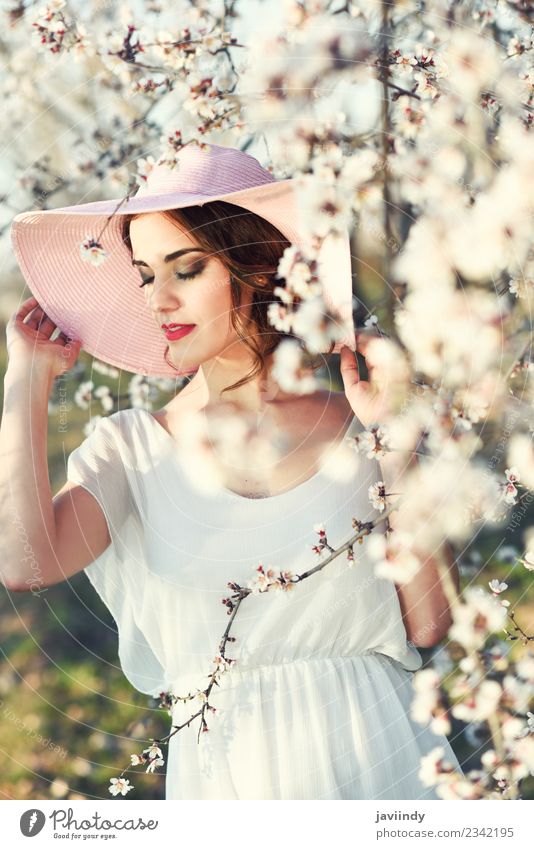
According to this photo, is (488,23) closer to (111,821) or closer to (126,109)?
(126,109)

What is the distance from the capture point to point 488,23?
1.15 m

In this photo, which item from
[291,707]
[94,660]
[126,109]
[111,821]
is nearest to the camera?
[291,707]

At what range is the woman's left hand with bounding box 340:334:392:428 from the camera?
1014mm

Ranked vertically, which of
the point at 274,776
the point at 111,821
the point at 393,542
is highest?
the point at 393,542

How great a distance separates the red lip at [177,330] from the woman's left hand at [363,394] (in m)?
0.16

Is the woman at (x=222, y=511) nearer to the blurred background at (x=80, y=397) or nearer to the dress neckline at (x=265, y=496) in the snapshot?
the dress neckline at (x=265, y=496)

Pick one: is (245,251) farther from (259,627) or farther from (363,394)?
(259,627)

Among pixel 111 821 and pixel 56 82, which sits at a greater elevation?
pixel 56 82

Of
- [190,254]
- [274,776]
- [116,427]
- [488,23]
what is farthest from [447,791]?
[488,23]

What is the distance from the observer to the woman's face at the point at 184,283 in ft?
3.21

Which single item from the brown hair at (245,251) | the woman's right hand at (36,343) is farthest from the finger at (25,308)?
the brown hair at (245,251)

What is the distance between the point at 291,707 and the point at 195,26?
741 mm

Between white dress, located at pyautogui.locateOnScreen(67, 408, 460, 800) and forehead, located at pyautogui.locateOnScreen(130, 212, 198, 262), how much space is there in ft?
0.56

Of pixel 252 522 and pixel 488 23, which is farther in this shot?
pixel 488 23
